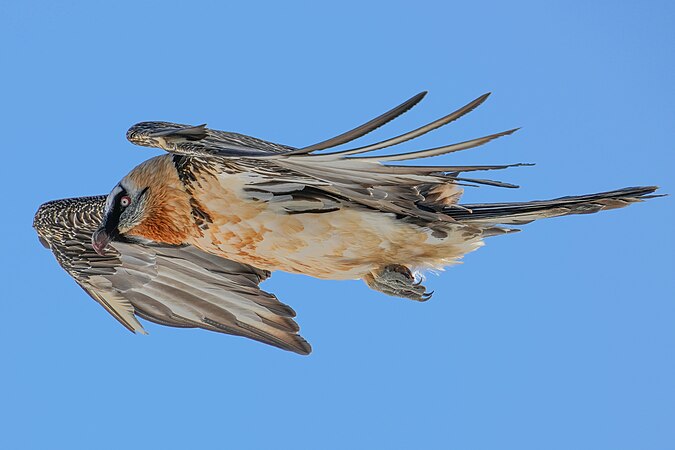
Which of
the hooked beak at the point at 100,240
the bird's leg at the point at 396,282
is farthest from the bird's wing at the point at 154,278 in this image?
the bird's leg at the point at 396,282

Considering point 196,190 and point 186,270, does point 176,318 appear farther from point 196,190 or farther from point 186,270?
point 196,190

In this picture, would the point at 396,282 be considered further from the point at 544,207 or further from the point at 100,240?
the point at 100,240

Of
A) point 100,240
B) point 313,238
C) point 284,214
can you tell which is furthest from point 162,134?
point 100,240

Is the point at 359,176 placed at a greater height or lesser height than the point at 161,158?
lesser

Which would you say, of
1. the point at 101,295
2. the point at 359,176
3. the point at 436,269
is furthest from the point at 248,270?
the point at 359,176

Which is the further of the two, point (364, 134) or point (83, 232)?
point (83, 232)

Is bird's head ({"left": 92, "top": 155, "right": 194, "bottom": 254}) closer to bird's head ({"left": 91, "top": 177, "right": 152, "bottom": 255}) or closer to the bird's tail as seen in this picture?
bird's head ({"left": 91, "top": 177, "right": 152, "bottom": 255})

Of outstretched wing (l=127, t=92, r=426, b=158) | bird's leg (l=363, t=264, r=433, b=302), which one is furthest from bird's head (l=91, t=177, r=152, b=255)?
bird's leg (l=363, t=264, r=433, b=302)
